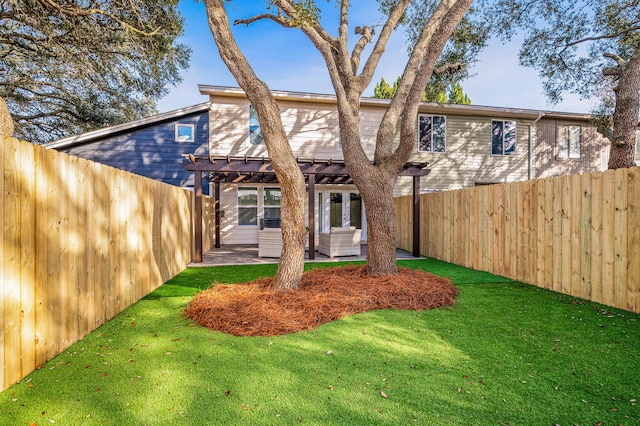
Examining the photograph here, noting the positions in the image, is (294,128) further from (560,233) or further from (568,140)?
(568,140)

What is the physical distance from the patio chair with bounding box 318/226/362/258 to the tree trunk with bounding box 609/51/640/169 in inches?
262

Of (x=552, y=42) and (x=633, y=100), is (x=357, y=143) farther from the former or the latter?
(x=552, y=42)

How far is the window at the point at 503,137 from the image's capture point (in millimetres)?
13359

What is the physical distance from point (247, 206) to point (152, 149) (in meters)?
3.96

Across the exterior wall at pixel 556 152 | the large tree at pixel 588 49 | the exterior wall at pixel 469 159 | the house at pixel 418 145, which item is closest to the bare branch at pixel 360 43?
the house at pixel 418 145

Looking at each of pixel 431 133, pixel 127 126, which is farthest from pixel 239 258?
pixel 431 133

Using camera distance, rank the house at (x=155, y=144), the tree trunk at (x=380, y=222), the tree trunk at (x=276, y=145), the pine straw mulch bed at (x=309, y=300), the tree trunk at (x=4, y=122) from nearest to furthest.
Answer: the pine straw mulch bed at (x=309, y=300), the tree trunk at (x=276, y=145), the tree trunk at (x=4, y=122), the tree trunk at (x=380, y=222), the house at (x=155, y=144)

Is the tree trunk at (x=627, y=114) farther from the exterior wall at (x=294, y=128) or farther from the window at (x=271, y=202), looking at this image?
the window at (x=271, y=202)

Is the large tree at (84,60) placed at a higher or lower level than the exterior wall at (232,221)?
higher

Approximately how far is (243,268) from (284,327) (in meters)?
3.99

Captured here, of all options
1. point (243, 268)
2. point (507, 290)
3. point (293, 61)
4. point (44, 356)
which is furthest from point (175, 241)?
point (293, 61)

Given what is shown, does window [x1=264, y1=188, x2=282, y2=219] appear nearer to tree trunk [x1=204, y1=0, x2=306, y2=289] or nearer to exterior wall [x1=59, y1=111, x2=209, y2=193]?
exterior wall [x1=59, y1=111, x2=209, y2=193]

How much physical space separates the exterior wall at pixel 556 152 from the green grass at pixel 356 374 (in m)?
11.6

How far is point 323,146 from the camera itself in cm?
1224
